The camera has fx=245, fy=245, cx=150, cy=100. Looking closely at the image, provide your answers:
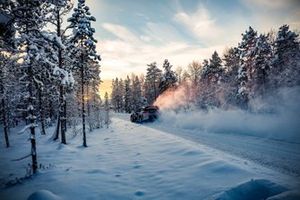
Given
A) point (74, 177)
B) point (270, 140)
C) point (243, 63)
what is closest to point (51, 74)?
point (74, 177)

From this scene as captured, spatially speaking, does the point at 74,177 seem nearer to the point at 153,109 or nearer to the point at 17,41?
the point at 17,41

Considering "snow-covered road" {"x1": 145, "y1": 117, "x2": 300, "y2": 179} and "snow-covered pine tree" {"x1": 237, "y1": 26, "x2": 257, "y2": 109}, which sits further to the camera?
"snow-covered pine tree" {"x1": 237, "y1": 26, "x2": 257, "y2": 109}

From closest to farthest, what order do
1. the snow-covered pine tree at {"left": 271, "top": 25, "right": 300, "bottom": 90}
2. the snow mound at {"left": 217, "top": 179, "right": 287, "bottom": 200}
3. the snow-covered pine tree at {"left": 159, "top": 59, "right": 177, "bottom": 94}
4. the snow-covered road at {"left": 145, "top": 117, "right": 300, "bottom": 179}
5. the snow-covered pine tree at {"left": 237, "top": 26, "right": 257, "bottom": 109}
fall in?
the snow mound at {"left": 217, "top": 179, "right": 287, "bottom": 200} → the snow-covered road at {"left": 145, "top": 117, "right": 300, "bottom": 179} → the snow-covered pine tree at {"left": 271, "top": 25, "right": 300, "bottom": 90} → the snow-covered pine tree at {"left": 237, "top": 26, "right": 257, "bottom": 109} → the snow-covered pine tree at {"left": 159, "top": 59, "right": 177, "bottom": 94}

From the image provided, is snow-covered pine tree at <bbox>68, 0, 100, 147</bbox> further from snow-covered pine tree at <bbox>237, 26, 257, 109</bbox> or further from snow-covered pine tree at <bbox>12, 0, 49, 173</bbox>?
snow-covered pine tree at <bbox>237, 26, 257, 109</bbox>

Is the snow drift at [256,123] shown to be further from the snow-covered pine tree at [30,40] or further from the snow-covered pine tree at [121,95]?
the snow-covered pine tree at [121,95]

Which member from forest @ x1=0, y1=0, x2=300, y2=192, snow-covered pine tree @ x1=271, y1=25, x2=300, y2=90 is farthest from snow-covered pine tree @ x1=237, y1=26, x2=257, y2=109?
snow-covered pine tree @ x1=271, y1=25, x2=300, y2=90

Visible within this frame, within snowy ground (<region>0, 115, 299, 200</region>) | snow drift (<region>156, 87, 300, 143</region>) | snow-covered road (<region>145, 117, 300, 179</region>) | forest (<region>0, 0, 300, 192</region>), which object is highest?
forest (<region>0, 0, 300, 192</region>)

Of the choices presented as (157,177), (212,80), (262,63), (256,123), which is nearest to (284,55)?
(262,63)

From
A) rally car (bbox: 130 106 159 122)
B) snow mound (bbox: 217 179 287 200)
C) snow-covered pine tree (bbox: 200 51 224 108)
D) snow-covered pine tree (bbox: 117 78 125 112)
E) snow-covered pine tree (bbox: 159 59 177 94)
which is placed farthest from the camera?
snow-covered pine tree (bbox: 117 78 125 112)

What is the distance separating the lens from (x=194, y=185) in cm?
743

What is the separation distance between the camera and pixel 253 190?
650 cm

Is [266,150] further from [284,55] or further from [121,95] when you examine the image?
[121,95]

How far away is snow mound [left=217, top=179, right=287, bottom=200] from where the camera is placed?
6230 mm

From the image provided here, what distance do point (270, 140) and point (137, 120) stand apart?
63.9 feet
